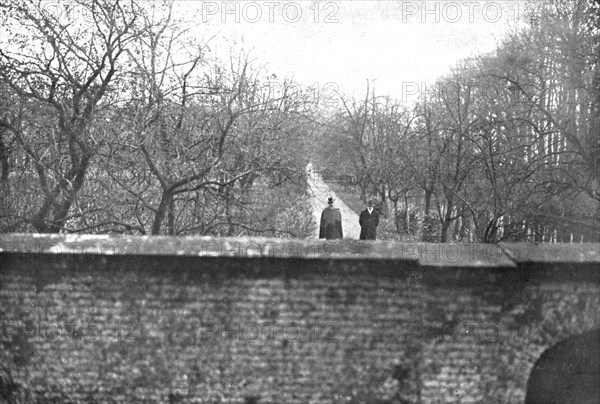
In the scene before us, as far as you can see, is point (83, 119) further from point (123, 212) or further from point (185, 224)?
point (185, 224)

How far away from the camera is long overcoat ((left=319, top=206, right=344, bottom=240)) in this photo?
7.18 meters

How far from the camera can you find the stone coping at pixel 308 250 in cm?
377

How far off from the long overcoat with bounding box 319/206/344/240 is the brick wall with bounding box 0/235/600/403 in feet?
10.5

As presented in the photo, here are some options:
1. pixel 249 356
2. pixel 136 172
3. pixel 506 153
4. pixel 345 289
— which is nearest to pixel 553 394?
pixel 345 289

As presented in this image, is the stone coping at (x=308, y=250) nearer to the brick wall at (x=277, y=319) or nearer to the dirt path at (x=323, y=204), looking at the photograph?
the brick wall at (x=277, y=319)

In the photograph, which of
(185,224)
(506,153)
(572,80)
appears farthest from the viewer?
(185,224)

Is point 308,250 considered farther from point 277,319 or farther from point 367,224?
point 367,224

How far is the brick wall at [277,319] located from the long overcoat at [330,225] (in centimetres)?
319

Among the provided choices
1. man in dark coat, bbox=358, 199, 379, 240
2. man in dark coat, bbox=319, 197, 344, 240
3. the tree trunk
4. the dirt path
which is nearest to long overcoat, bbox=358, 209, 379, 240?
man in dark coat, bbox=358, 199, 379, 240

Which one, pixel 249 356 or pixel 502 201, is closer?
pixel 249 356

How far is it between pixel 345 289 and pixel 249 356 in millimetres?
881

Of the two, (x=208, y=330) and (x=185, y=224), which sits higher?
(x=185, y=224)

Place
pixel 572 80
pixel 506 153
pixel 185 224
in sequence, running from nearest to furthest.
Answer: pixel 572 80
pixel 506 153
pixel 185 224

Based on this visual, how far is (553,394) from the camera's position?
3967 millimetres
